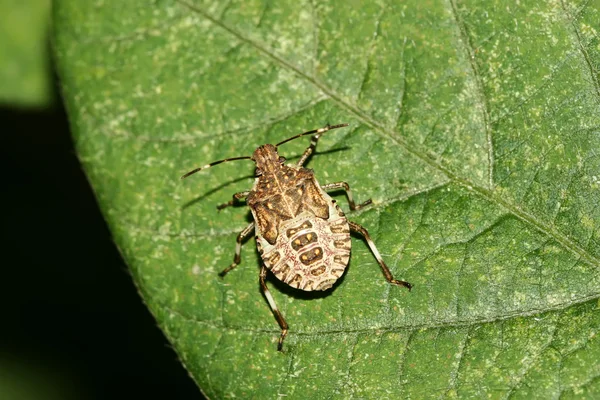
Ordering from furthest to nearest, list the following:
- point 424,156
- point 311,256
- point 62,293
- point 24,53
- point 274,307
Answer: point 62,293 → point 24,53 → point 311,256 → point 274,307 → point 424,156

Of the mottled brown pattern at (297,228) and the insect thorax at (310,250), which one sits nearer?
the insect thorax at (310,250)

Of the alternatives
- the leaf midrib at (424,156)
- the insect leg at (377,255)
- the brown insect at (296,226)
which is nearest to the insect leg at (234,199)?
the brown insect at (296,226)

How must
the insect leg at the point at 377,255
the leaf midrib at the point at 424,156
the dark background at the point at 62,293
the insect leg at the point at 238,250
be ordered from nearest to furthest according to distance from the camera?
the leaf midrib at the point at 424,156 < the insect leg at the point at 377,255 < the insect leg at the point at 238,250 < the dark background at the point at 62,293

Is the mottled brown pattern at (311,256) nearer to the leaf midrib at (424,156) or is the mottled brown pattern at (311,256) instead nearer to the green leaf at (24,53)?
the leaf midrib at (424,156)

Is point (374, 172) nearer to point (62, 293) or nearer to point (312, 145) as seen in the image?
point (312, 145)

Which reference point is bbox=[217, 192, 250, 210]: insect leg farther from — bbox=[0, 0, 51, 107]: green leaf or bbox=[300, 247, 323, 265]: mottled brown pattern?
bbox=[0, 0, 51, 107]: green leaf

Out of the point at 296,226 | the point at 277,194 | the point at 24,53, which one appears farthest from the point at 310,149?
the point at 24,53
